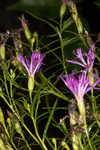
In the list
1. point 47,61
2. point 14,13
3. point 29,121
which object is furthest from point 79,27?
point 14,13

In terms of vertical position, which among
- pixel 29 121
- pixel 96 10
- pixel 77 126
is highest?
pixel 96 10

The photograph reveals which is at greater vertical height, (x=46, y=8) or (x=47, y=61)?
(x=46, y=8)

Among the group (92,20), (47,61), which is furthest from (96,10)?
(47,61)

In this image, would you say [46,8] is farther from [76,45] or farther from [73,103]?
[73,103]

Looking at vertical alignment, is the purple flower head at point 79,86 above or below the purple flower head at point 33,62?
below

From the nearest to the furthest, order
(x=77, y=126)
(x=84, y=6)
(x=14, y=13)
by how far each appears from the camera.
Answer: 1. (x=77, y=126)
2. (x=84, y=6)
3. (x=14, y=13)

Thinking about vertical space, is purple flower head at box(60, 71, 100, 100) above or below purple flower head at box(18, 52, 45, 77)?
below

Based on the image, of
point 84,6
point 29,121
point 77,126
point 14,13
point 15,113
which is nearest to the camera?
point 77,126

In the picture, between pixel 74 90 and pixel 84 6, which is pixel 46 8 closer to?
pixel 84 6

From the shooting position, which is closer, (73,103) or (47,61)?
(73,103)
